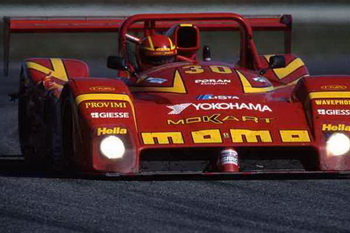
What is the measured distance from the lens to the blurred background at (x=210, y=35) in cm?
1731

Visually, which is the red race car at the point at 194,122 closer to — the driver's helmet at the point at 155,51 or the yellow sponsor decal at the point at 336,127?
the yellow sponsor decal at the point at 336,127

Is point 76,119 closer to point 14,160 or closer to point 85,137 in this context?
point 85,137

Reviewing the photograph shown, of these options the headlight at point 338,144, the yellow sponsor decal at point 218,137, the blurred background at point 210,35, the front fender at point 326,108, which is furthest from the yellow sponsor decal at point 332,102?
the blurred background at point 210,35

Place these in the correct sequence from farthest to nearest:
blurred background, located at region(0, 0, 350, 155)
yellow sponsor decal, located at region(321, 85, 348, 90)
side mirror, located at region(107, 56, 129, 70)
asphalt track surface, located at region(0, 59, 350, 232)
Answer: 1. blurred background, located at region(0, 0, 350, 155)
2. side mirror, located at region(107, 56, 129, 70)
3. yellow sponsor decal, located at region(321, 85, 348, 90)
4. asphalt track surface, located at region(0, 59, 350, 232)

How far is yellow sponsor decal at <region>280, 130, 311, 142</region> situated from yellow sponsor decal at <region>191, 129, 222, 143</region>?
0.41m

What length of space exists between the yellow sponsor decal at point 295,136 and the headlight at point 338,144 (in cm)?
15

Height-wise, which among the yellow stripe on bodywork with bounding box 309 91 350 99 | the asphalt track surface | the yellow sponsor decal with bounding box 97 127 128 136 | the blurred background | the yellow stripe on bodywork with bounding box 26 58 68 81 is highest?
the blurred background

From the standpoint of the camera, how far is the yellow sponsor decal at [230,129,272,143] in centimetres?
879

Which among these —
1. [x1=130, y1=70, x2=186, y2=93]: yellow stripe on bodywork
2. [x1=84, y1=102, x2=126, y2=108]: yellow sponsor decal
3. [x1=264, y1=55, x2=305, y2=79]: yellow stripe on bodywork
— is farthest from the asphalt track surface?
[x1=264, y1=55, x2=305, y2=79]: yellow stripe on bodywork

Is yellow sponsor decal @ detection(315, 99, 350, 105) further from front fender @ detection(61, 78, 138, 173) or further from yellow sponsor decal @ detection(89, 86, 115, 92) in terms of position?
yellow sponsor decal @ detection(89, 86, 115, 92)

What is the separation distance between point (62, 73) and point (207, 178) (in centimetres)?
247

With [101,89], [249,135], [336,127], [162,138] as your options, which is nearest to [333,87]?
[336,127]

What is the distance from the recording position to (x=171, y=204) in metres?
7.89

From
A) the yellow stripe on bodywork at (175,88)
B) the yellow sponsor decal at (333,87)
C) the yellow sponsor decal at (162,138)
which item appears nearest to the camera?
the yellow sponsor decal at (162,138)
